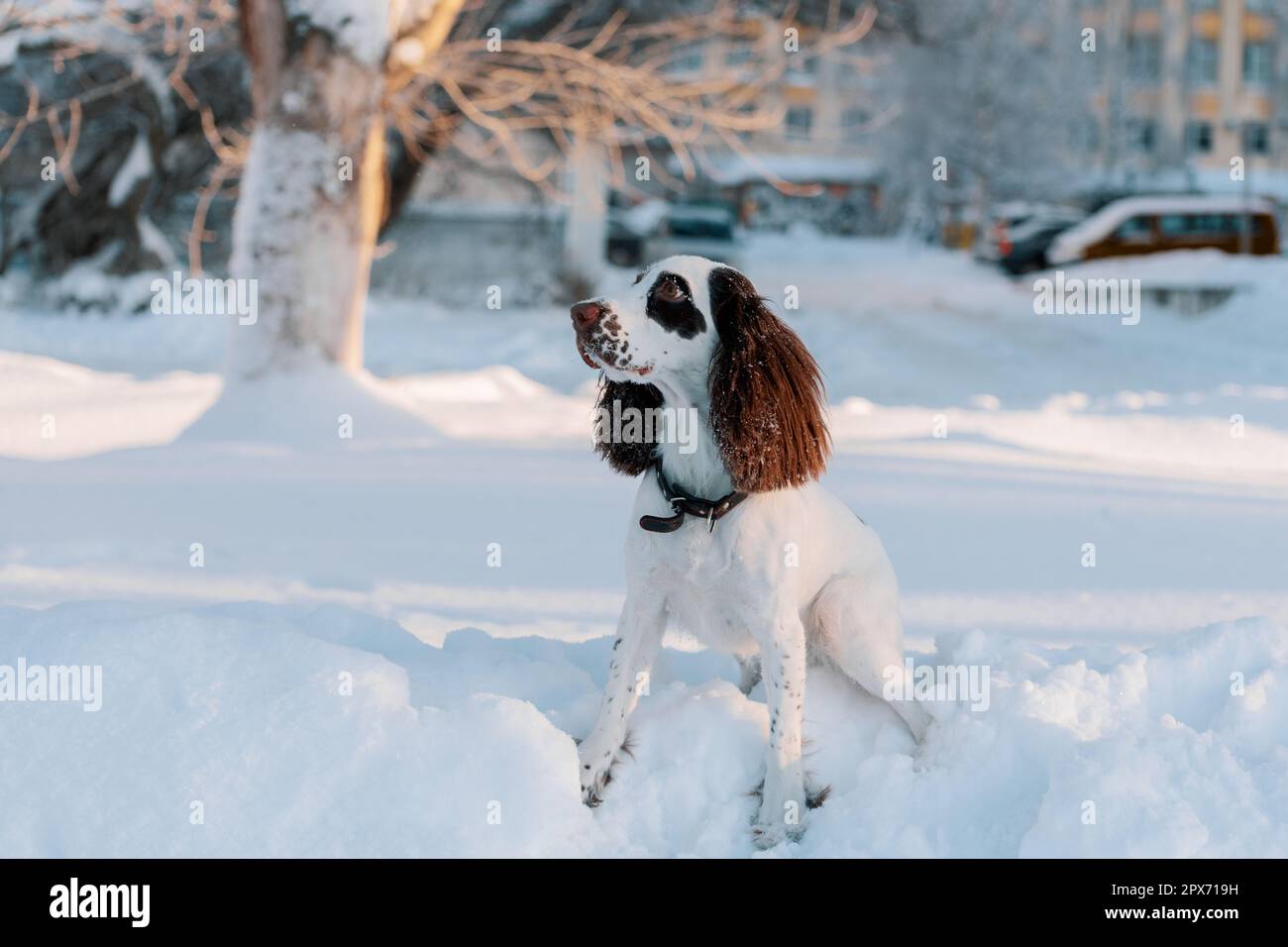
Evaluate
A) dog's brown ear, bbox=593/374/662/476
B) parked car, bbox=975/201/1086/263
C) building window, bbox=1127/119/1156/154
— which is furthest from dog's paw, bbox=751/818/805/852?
building window, bbox=1127/119/1156/154

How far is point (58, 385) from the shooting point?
36.9ft

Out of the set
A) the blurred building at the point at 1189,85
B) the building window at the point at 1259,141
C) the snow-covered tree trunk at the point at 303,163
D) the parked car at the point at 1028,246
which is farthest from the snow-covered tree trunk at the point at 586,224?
the building window at the point at 1259,141

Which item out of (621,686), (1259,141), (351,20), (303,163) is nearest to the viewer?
(621,686)

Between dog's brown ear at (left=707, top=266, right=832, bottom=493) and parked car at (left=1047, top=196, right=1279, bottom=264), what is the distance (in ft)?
85.0

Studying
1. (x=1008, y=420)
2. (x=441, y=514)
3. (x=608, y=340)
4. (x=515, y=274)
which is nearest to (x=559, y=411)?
(x=1008, y=420)

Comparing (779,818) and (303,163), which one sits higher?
(303,163)

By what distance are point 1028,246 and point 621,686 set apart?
27681 millimetres

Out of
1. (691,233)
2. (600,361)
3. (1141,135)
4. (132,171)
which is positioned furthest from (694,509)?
(1141,135)

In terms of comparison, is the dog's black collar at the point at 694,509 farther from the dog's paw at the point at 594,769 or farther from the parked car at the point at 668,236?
the parked car at the point at 668,236

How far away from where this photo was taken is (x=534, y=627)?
5332 millimetres

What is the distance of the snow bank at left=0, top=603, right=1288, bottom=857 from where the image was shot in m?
3.19

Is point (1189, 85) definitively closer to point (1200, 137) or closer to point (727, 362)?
point (1200, 137)

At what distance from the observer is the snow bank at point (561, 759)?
319 cm

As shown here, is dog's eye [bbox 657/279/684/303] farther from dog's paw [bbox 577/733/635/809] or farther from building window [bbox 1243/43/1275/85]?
building window [bbox 1243/43/1275/85]
